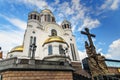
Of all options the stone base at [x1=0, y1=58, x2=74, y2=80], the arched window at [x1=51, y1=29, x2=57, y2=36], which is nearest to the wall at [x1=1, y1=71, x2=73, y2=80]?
the stone base at [x1=0, y1=58, x2=74, y2=80]

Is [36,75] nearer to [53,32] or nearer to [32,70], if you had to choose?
[32,70]

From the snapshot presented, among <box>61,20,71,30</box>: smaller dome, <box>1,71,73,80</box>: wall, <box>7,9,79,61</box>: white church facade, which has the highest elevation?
<box>61,20,71,30</box>: smaller dome

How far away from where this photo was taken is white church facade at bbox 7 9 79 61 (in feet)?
78.3

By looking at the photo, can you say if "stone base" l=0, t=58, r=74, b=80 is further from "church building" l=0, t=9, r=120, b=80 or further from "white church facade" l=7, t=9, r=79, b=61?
"white church facade" l=7, t=9, r=79, b=61

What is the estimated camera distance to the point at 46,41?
84.1 feet

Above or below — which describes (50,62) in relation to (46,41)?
below

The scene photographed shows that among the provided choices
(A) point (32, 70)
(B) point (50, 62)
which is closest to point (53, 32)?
(B) point (50, 62)

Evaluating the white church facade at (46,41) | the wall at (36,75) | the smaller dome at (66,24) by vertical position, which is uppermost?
the smaller dome at (66,24)

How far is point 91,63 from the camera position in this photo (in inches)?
625

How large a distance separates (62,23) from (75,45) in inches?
368

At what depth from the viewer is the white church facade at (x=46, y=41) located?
78.3ft

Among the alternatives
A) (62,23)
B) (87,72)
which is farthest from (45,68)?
(62,23)

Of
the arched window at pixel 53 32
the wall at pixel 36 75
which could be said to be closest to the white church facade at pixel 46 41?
the arched window at pixel 53 32

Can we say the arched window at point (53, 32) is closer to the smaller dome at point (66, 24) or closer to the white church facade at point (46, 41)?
the white church facade at point (46, 41)
